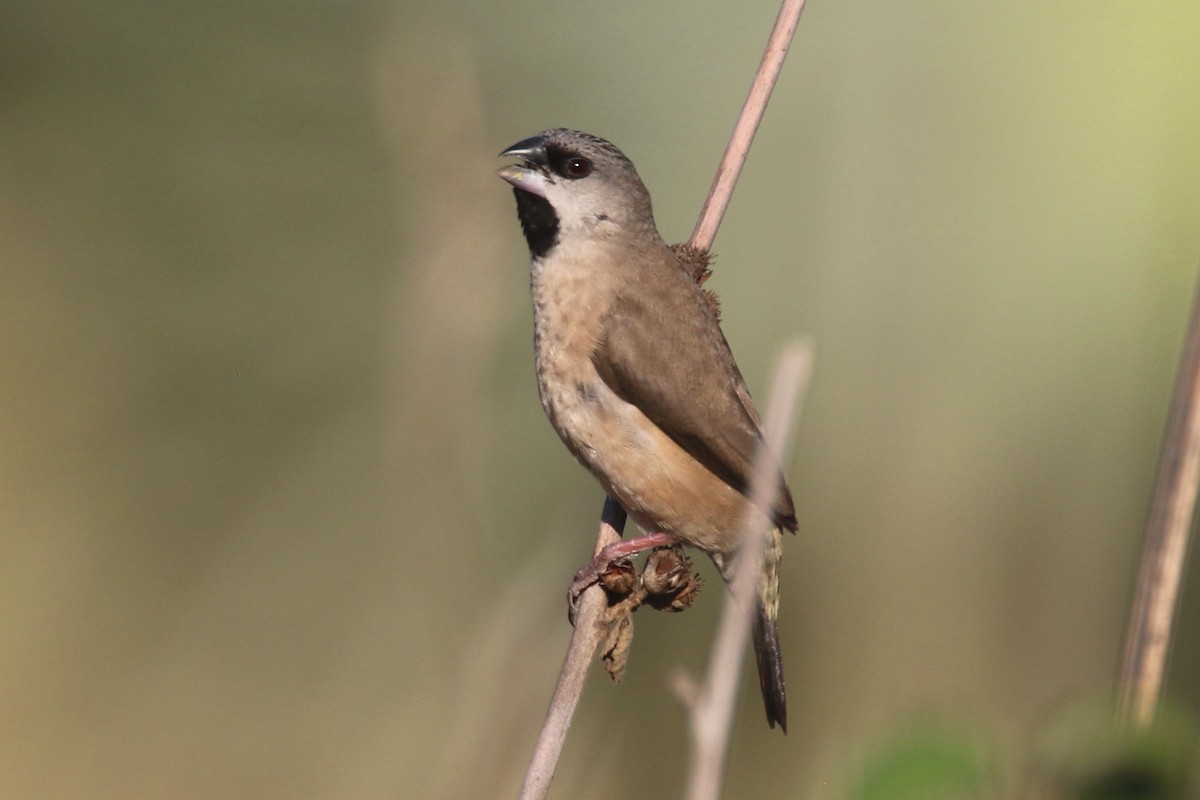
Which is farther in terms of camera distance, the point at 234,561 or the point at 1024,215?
the point at 1024,215

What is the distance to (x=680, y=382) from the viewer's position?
3271mm

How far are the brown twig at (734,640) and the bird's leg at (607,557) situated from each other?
2.82 ft

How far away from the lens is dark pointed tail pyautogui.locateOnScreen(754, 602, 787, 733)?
129 inches

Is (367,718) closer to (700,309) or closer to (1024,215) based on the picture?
(700,309)

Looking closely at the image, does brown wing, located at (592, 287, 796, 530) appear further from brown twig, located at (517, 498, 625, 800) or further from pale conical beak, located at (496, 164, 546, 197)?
brown twig, located at (517, 498, 625, 800)

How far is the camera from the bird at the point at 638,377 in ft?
10.6

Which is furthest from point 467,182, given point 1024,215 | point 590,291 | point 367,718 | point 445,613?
point 1024,215

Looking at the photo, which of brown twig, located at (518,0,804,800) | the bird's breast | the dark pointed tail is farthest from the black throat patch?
the dark pointed tail

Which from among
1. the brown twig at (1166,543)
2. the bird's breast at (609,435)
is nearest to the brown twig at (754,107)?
the bird's breast at (609,435)

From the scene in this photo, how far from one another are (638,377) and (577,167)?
→ 2.31 ft

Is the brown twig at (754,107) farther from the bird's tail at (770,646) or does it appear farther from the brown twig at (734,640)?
the brown twig at (734,640)

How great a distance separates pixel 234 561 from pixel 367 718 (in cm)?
84

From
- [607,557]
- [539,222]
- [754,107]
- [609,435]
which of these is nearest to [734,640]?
[607,557]

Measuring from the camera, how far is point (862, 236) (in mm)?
4641
